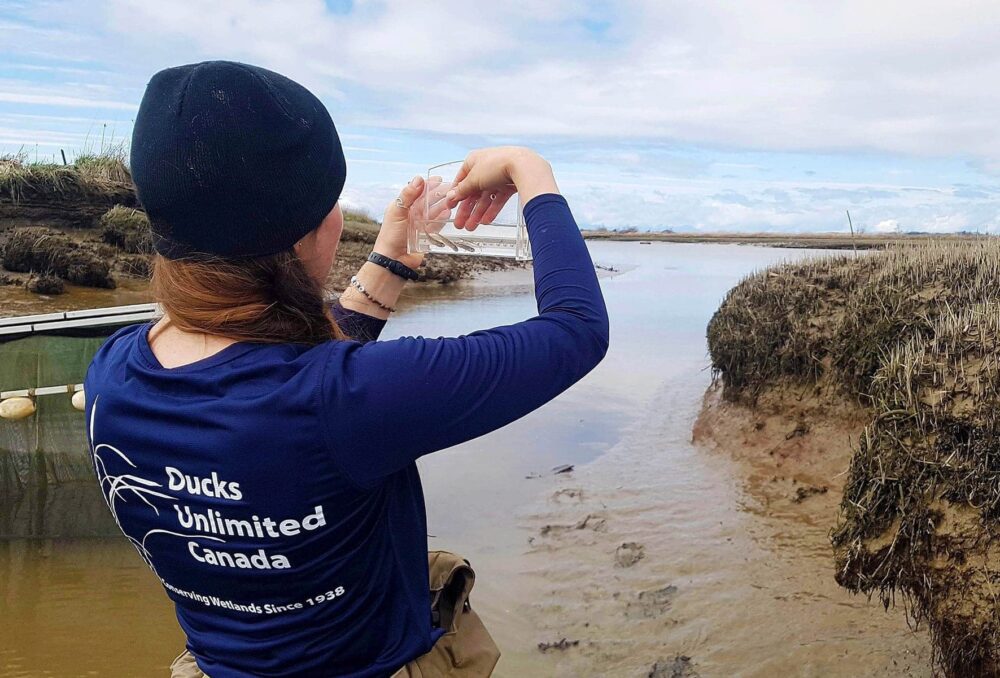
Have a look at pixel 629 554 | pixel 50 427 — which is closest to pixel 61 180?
pixel 50 427

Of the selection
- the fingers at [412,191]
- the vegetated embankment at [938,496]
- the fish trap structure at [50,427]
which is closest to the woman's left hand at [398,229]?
the fingers at [412,191]

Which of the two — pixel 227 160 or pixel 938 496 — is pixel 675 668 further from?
pixel 227 160

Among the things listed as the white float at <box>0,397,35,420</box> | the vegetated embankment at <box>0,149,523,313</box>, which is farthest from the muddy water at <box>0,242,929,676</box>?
the vegetated embankment at <box>0,149,523,313</box>

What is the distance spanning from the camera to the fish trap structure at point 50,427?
562 cm

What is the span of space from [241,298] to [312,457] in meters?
0.29

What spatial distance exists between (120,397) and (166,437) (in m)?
0.13

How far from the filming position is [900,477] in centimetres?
354

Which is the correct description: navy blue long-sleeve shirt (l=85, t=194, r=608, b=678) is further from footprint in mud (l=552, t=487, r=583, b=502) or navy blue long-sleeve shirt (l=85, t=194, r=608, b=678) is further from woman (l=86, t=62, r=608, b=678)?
footprint in mud (l=552, t=487, r=583, b=502)

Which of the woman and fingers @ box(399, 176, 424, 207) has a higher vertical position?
fingers @ box(399, 176, 424, 207)

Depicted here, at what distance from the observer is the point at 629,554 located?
595cm

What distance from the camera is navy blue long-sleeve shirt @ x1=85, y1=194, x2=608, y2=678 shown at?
3.89 ft

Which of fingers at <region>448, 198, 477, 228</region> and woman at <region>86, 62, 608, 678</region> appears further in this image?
fingers at <region>448, 198, 477, 228</region>

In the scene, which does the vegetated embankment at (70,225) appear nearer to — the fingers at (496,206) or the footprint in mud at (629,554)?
the footprint in mud at (629,554)

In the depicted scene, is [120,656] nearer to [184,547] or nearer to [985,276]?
[184,547]
